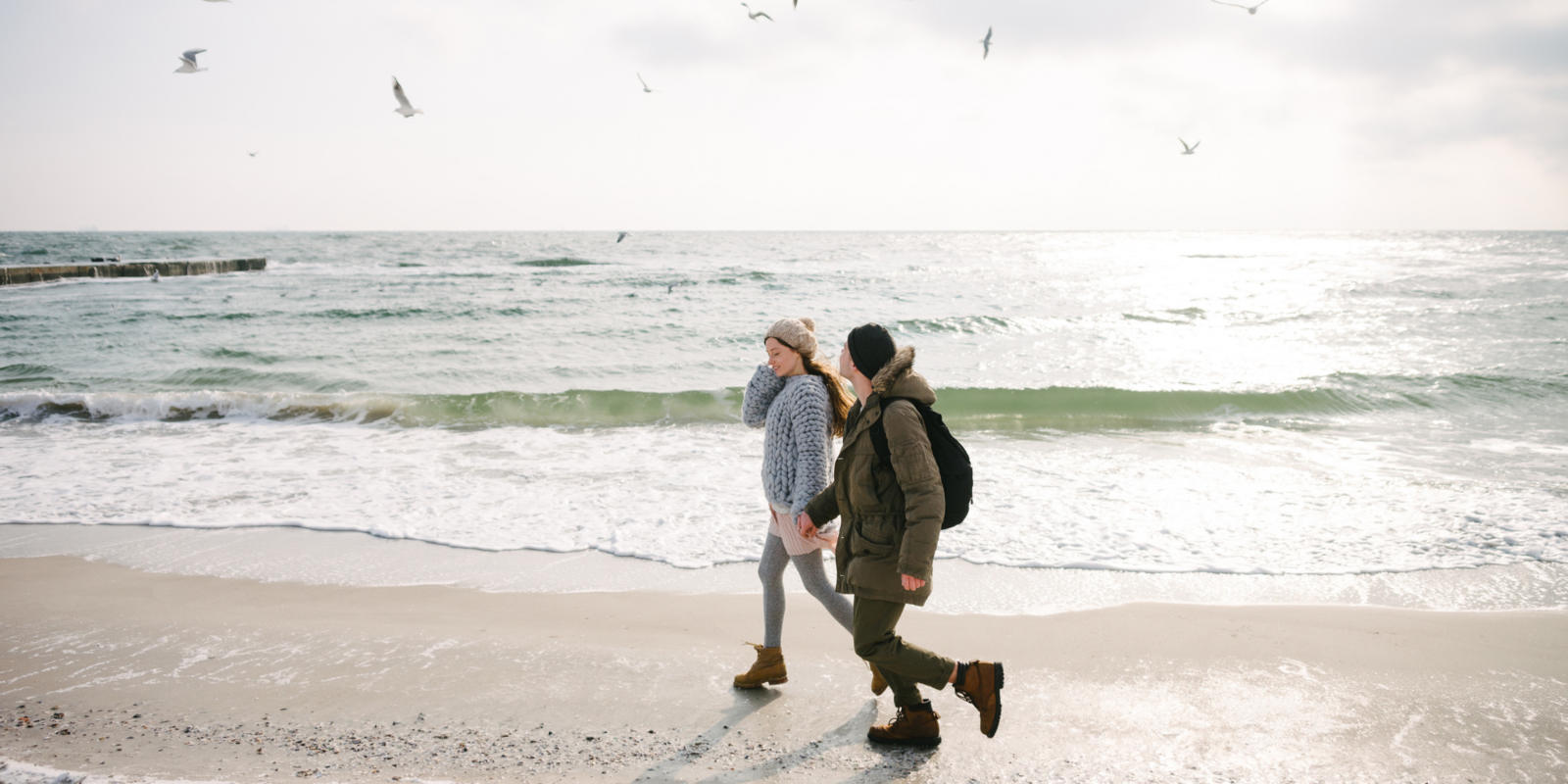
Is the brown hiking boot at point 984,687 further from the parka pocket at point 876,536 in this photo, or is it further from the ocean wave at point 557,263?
the ocean wave at point 557,263

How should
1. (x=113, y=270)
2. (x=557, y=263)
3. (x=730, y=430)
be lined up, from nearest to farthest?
(x=730, y=430) < (x=113, y=270) < (x=557, y=263)

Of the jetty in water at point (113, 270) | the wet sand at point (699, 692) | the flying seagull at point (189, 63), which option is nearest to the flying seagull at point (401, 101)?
the flying seagull at point (189, 63)

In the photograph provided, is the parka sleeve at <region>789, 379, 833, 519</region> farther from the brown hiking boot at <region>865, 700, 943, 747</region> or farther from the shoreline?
the shoreline

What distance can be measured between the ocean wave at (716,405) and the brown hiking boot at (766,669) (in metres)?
7.21

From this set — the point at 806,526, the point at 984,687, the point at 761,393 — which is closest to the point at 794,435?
the point at 761,393

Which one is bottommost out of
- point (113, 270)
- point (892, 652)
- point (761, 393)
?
point (892, 652)

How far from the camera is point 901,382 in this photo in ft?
9.02

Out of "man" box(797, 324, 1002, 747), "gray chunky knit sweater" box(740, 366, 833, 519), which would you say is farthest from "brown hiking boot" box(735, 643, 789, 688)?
"gray chunky knit sweater" box(740, 366, 833, 519)

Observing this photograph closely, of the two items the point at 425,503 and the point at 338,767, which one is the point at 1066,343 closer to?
the point at 425,503

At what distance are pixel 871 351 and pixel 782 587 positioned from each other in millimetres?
1213

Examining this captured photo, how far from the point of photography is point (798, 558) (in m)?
3.29

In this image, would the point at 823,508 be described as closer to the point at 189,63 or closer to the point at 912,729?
the point at 912,729

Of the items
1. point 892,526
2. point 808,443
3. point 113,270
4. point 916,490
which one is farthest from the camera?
point 113,270

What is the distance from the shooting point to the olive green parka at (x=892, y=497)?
262 cm
